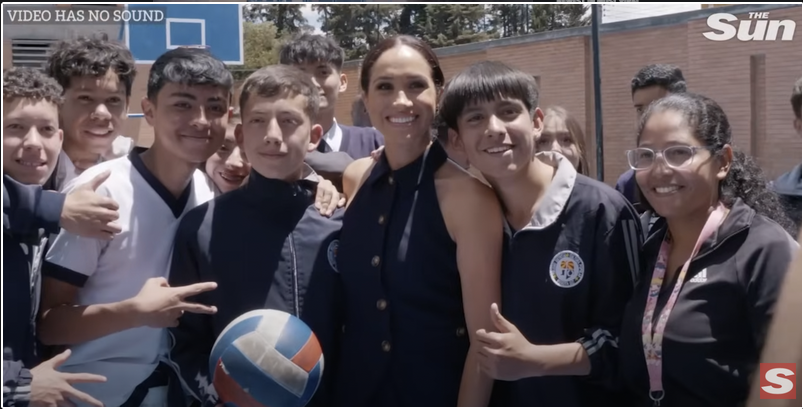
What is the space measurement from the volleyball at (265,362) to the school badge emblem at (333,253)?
0.33m

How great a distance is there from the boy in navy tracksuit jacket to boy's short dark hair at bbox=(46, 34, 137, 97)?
86 cm

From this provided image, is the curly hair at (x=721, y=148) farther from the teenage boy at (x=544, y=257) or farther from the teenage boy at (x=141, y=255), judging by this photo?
the teenage boy at (x=141, y=255)

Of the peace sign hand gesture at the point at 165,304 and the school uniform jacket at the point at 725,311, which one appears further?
the peace sign hand gesture at the point at 165,304

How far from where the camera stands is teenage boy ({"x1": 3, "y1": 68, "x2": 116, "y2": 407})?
2598 mm

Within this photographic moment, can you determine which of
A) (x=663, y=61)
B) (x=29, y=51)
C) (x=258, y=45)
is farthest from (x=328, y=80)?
(x=663, y=61)

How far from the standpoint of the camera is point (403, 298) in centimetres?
283

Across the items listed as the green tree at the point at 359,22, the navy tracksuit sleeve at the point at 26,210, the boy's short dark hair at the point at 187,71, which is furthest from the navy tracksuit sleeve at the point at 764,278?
the green tree at the point at 359,22

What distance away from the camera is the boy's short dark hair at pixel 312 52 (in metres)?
4.96

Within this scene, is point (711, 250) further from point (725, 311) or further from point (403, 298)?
point (403, 298)

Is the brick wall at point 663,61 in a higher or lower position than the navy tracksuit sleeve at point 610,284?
higher

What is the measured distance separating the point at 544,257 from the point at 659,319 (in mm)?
446

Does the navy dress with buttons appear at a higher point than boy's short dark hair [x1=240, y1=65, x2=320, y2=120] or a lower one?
lower

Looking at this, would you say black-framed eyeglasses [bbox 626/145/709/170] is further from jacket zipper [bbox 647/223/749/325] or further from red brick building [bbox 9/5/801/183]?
red brick building [bbox 9/5/801/183]

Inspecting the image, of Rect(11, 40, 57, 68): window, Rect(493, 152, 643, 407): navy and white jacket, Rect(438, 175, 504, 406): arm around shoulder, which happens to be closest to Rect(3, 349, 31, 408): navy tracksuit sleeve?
Rect(438, 175, 504, 406): arm around shoulder
